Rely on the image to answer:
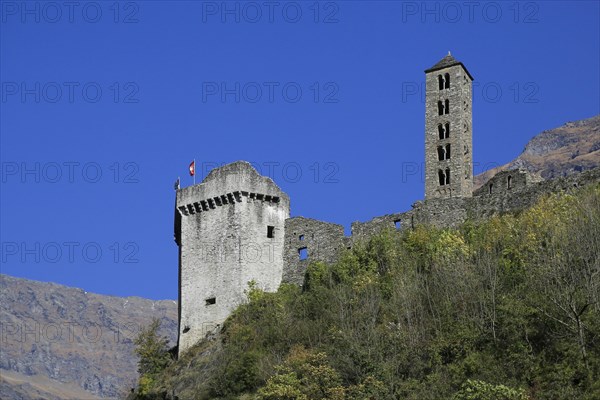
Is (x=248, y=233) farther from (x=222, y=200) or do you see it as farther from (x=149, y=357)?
(x=149, y=357)

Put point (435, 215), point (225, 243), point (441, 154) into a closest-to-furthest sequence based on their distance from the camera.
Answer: point (435, 215)
point (225, 243)
point (441, 154)

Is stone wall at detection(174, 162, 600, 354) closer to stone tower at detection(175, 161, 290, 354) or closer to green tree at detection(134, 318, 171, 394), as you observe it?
stone tower at detection(175, 161, 290, 354)

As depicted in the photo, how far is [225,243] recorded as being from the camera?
203 ft

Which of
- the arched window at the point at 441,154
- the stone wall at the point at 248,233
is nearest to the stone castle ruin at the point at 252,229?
the stone wall at the point at 248,233

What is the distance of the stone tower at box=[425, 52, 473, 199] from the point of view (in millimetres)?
66125

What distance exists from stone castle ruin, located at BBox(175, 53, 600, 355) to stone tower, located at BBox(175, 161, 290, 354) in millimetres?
53

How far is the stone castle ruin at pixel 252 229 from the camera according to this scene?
5994cm

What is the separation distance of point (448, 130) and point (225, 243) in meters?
15.2

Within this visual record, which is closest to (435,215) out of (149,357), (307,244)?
(307,244)

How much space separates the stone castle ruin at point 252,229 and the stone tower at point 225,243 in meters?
0.05

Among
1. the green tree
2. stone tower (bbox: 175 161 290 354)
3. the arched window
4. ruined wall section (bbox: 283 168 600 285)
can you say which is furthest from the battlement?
the arched window

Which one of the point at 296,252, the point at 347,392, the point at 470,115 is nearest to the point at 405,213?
the point at 296,252

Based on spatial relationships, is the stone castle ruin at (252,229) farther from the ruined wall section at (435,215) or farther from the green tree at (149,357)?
the green tree at (149,357)

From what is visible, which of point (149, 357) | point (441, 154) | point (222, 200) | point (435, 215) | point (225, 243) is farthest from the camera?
point (441, 154)
